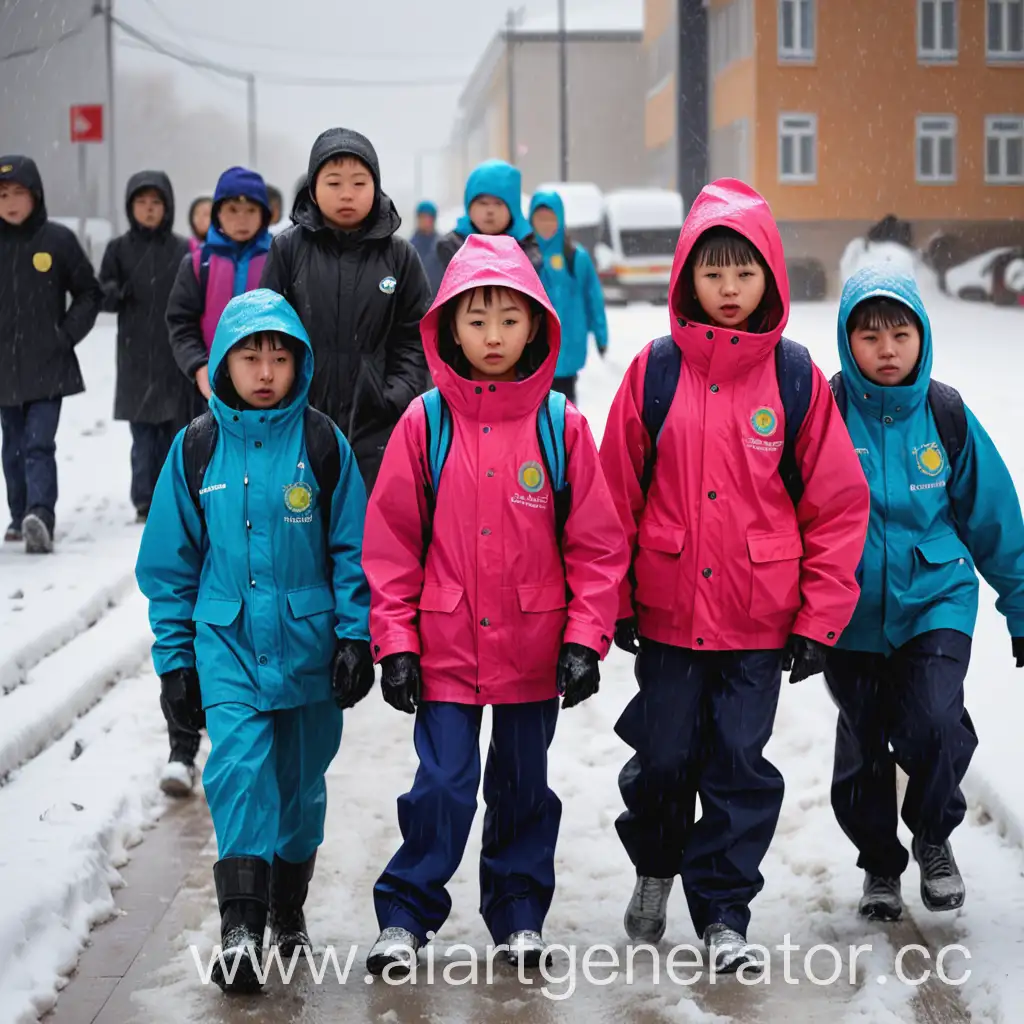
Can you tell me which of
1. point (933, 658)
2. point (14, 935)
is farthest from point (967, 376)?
point (14, 935)

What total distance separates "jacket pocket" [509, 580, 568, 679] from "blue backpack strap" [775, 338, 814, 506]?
693 mm

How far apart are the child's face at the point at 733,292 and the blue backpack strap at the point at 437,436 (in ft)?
2.48

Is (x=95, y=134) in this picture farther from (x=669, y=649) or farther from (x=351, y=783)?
(x=669, y=649)

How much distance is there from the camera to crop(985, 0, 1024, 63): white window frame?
34.8m

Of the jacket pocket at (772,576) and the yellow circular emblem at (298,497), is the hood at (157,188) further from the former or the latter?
the jacket pocket at (772,576)

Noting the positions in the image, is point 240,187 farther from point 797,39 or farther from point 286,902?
point 797,39

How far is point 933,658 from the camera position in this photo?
14.0 feet

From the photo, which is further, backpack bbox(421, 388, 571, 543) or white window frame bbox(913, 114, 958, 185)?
white window frame bbox(913, 114, 958, 185)

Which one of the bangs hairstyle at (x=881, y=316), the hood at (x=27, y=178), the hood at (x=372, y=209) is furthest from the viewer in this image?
the hood at (x=27, y=178)

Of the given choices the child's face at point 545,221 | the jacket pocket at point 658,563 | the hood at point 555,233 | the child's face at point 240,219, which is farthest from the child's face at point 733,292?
the child's face at point 545,221

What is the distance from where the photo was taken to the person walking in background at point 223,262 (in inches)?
294

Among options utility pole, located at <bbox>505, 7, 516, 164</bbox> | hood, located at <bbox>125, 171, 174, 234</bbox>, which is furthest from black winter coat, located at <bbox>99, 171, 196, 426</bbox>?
utility pole, located at <bbox>505, 7, 516, 164</bbox>

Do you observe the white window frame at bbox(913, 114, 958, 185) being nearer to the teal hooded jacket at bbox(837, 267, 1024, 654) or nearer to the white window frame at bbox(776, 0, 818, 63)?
the white window frame at bbox(776, 0, 818, 63)

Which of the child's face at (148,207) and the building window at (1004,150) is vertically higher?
the building window at (1004,150)
